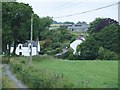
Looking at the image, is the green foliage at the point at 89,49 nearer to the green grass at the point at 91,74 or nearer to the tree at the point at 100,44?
the tree at the point at 100,44

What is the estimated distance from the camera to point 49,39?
80.0 m

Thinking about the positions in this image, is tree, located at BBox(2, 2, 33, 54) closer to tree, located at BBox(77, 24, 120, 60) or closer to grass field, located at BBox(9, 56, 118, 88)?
grass field, located at BBox(9, 56, 118, 88)

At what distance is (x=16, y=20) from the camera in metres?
52.4

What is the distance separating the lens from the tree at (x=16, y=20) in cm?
5128

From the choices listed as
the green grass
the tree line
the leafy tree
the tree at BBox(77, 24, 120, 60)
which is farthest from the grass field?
the leafy tree

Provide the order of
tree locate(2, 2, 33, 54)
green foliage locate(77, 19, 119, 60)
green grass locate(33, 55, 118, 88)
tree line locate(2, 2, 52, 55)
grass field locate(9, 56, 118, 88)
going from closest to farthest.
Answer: grass field locate(9, 56, 118, 88) → green grass locate(33, 55, 118, 88) → tree line locate(2, 2, 52, 55) → tree locate(2, 2, 33, 54) → green foliage locate(77, 19, 119, 60)

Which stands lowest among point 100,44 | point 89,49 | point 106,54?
point 106,54

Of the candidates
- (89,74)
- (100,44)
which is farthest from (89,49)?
(89,74)

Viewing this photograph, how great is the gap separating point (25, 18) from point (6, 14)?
286 cm

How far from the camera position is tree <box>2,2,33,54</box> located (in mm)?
51281

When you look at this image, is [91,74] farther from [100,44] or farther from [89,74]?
[100,44]

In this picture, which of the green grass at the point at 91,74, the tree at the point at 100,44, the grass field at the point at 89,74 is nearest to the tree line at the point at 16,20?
the grass field at the point at 89,74

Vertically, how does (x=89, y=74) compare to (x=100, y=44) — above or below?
below

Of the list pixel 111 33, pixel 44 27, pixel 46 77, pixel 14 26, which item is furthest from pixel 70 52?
pixel 46 77
